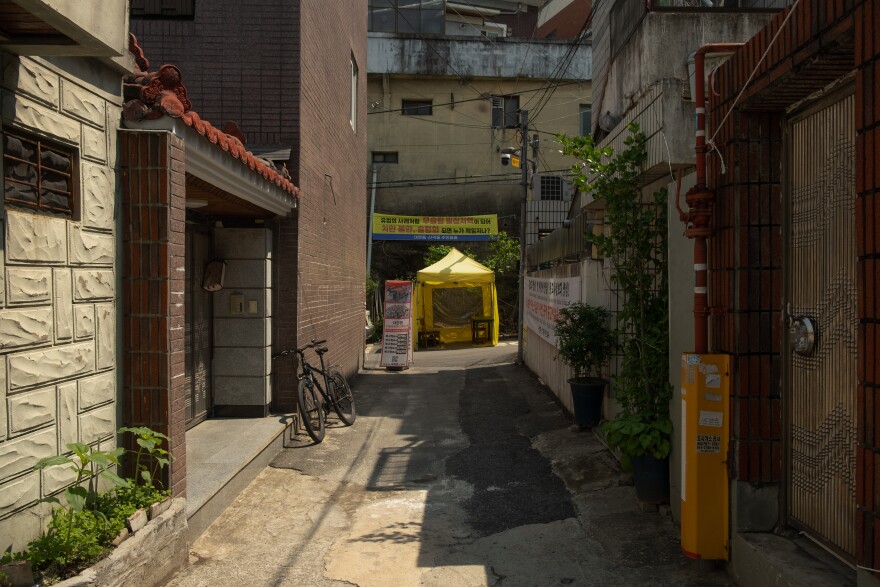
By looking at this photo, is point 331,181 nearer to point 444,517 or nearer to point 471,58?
point 444,517

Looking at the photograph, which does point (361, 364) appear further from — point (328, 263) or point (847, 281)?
point (847, 281)

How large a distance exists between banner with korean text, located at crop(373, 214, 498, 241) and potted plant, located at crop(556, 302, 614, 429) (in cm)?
1865

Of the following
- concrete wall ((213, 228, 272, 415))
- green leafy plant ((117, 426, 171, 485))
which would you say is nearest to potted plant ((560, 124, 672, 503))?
green leafy plant ((117, 426, 171, 485))

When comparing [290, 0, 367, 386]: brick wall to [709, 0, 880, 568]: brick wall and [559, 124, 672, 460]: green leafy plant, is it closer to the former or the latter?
[559, 124, 672, 460]: green leafy plant

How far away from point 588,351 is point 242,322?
411 cm

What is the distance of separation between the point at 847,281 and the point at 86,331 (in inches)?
168

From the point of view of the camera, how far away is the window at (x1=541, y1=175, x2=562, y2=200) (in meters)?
22.2

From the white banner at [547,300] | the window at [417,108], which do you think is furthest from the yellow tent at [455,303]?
the window at [417,108]

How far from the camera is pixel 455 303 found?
23375 mm

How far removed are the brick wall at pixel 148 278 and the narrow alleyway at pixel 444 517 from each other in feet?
3.88

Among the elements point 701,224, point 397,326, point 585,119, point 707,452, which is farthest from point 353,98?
point 585,119

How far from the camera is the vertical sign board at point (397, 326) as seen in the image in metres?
15.9

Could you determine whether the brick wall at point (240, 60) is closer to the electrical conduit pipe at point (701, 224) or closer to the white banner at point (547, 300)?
the white banner at point (547, 300)

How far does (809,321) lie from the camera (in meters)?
3.96
